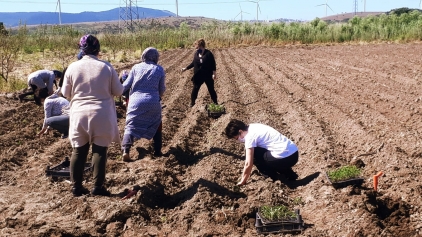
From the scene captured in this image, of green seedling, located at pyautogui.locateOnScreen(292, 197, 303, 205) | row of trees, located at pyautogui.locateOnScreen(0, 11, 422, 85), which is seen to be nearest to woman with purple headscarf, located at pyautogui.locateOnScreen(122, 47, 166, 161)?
green seedling, located at pyautogui.locateOnScreen(292, 197, 303, 205)

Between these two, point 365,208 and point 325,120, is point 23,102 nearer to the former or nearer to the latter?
point 325,120

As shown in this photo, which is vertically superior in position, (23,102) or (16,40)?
(16,40)

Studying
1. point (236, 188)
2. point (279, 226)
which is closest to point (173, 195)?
point (236, 188)

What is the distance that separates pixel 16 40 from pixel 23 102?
5.36 meters

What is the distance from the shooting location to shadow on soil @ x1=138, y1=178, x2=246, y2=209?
5.83 meters

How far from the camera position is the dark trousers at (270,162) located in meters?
6.34

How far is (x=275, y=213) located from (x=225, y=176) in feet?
6.15

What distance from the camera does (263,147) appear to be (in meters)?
6.38

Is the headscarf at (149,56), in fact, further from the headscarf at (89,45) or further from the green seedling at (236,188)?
the green seedling at (236,188)

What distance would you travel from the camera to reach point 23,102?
40.7ft

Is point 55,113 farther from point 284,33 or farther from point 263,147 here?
point 284,33

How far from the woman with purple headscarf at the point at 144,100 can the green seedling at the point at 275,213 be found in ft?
9.10

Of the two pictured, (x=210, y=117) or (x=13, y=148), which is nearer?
(x=13, y=148)

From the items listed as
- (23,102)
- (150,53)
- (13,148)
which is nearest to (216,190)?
(150,53)
